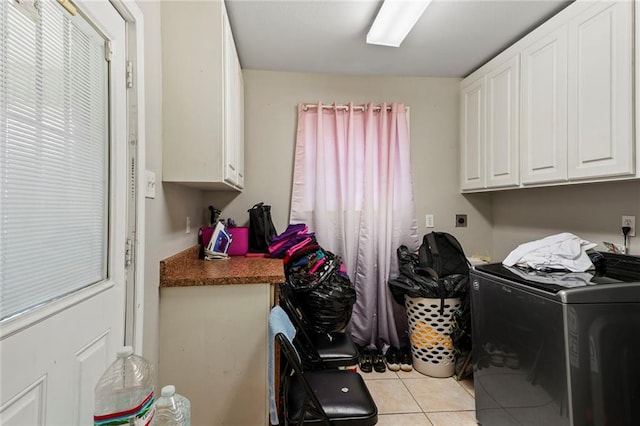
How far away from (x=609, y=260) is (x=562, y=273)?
29 cm

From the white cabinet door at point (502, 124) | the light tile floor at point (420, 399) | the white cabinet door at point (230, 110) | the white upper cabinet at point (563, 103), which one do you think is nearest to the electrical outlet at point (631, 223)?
the white upper cabinet at point (563, 103)

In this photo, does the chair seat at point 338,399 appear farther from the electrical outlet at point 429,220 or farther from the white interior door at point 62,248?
the electrical outlet at point 429,220

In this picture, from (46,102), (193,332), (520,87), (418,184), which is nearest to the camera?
(46,102)

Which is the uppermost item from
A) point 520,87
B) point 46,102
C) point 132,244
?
point 520,87

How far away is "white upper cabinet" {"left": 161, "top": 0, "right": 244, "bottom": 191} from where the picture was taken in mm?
1439

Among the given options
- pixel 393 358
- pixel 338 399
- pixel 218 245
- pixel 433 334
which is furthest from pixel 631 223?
pixel 218 245

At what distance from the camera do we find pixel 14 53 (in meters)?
0.68

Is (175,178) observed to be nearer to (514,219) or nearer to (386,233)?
(386,233)

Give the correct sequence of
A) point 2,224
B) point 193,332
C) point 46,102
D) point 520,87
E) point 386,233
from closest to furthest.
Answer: point 2,224, point 46,102, point 193,332, point 520,87, point 386,233

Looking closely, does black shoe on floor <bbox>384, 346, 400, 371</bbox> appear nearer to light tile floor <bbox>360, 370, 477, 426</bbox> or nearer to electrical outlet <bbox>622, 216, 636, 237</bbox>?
light tile floor <bbox>360, 370, 477, 426</bbox>

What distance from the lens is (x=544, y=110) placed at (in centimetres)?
175

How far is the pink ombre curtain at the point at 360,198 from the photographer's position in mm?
2383

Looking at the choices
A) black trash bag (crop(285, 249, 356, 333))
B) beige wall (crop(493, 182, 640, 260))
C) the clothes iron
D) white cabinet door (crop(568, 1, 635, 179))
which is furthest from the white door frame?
beige wall (crop(493, 182, 640, 260))

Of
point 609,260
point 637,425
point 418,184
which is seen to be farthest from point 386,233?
point 637,425
